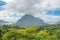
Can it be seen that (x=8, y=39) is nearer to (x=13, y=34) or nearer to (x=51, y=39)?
(x=13, y=34)

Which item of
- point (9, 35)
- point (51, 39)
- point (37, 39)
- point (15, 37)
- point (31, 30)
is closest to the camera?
point (37, 39)

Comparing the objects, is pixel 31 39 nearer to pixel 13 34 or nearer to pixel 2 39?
pixel 13 34

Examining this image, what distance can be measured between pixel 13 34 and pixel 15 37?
2.47m

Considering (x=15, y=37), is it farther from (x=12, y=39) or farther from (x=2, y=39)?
(x=2, y=39)

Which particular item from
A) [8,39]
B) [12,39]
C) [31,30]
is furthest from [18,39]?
[31,30]

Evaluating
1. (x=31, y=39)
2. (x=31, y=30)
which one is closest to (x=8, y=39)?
(x=31, y=39)

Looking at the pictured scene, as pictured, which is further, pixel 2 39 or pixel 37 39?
pixel 2 39

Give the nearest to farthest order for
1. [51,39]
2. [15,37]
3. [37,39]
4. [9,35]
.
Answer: [37,39]
[15,37]
[9,35]
[51,39]

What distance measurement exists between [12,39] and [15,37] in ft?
5.13

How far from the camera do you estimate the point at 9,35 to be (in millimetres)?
48438

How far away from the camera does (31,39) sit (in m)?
41.5

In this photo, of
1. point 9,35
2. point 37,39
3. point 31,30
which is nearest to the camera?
point 37,39

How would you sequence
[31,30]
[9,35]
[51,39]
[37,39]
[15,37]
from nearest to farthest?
[37,39] → [15,37] → [9,35] → [51,39] → [31,30]

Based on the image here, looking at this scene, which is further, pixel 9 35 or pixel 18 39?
pixel 9 35
